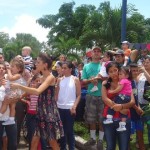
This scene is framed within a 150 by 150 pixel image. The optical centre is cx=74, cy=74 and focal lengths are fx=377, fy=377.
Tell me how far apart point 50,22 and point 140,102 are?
37.0 meters

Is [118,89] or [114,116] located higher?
[118,89]

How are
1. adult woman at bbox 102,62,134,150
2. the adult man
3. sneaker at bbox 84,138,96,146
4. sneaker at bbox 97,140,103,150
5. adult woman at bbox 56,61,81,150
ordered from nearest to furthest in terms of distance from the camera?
adult woman at bbox 102,62,134,150
adult woman at bbox 56,61,81,150
sneaker at bbox 97,140,103,150
the adult man
sneaker at bbox 84,138,96,146

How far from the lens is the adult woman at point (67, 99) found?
6875mm

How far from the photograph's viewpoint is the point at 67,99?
22.6 feet

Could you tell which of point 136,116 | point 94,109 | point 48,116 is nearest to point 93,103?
point 94,109

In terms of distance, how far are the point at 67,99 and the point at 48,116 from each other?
1.01 meters

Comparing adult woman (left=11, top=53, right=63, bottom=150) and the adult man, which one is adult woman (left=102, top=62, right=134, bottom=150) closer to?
adult woman (left=11, top=53, right=63, bottom=150)

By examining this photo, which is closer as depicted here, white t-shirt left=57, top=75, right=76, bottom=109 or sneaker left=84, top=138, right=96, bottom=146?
white t-shirt left=57, top=75, right=76, bottom=109

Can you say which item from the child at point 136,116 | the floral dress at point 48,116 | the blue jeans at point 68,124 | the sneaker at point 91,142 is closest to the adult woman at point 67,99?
the blue jeans at point 68,124

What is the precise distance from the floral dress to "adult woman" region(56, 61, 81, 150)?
83 cm

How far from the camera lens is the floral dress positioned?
5879mm

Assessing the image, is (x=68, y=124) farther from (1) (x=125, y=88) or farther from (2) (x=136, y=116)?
(1) (x=125, y=88)

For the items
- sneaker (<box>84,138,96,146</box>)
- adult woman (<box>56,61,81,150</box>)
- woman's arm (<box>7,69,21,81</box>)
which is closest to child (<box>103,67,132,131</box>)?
adult woman (<box>56,61,81,150</box>)

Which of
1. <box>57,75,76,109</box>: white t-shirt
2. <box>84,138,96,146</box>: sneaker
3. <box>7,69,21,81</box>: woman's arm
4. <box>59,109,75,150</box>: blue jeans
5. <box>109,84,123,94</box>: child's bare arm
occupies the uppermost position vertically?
<box>7,69,21,81</box>: woman's arm
